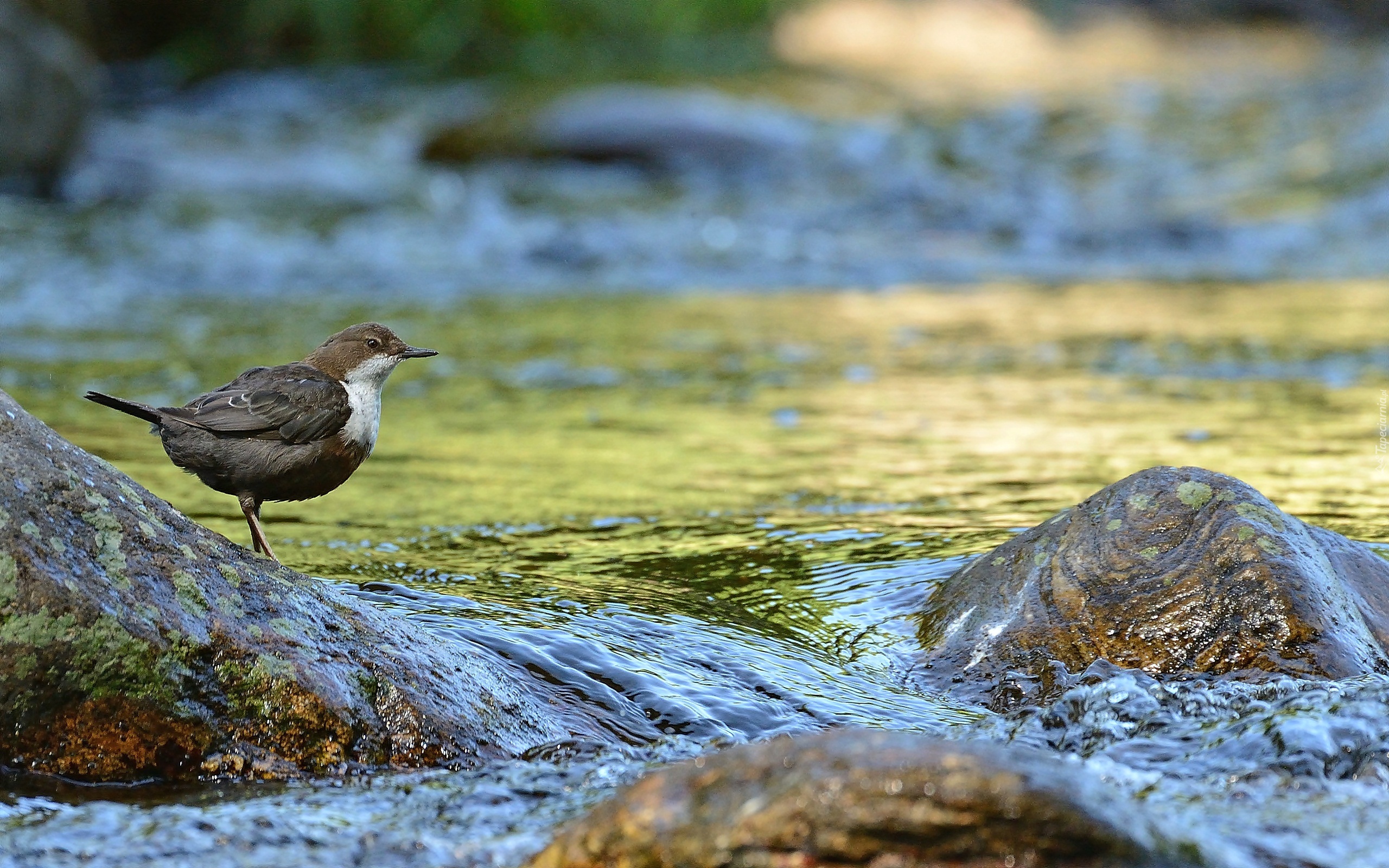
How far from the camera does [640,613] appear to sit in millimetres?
4164

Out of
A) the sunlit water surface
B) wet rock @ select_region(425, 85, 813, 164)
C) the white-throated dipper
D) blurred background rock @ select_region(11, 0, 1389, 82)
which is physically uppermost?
blurred background rock @ select_region(11, 0, 1389, 82)

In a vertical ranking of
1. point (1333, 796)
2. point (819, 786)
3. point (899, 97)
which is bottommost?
point (1333, 796)

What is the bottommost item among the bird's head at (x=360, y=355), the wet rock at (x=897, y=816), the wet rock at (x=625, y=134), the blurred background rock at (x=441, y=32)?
the wet rock at (x=897, y=816)

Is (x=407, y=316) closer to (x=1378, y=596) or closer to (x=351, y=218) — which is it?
(x=351, y=218)

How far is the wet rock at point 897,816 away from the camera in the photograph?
2.33 meters

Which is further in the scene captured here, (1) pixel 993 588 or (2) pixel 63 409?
(2) pixel 63 409

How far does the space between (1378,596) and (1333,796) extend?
1086 mm

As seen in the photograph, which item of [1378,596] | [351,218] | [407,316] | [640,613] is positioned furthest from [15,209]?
[1378,596]

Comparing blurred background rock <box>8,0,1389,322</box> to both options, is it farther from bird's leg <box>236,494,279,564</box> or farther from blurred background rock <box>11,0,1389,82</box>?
bird's leg <box>236,494,279,564</box>

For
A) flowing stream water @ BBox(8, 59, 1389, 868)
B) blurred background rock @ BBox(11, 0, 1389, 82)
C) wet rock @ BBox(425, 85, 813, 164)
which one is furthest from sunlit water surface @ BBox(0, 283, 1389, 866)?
blurred background rock @ BBox(11, 0, 1389, 82)

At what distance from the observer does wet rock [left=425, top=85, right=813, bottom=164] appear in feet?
51.1

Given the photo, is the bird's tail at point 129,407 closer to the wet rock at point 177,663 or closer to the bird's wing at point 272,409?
the bird's wing at point 272,409

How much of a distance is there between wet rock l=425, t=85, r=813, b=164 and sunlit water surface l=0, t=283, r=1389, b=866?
4.95m

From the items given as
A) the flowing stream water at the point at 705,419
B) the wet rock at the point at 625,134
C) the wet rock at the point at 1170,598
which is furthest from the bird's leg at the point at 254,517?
the wet rock at the point at 625,134
